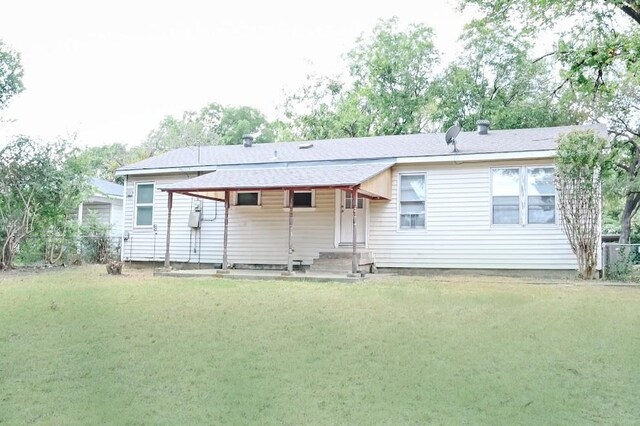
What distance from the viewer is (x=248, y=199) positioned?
14.0 m

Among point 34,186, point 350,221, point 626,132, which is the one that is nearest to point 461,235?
point 350,221

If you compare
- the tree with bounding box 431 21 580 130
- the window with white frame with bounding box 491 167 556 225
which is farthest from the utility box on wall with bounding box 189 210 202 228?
the tree with bounding box 431 21 580 130

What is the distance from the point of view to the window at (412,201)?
12.6m

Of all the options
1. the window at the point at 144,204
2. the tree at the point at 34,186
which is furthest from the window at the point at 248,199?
the tree at the point at 34,186

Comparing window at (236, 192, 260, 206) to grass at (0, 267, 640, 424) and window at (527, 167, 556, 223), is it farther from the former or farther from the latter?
window at (527, 167, 556, 223)

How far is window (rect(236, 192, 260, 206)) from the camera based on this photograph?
45.6ft

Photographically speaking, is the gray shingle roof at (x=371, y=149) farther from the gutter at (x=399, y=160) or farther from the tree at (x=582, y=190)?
the tree at (x=582, y=190)

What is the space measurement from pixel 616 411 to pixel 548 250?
351 inches

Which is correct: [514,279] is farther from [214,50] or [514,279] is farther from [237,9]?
[214,50]

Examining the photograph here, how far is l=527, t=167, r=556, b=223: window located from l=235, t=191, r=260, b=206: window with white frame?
6.78m

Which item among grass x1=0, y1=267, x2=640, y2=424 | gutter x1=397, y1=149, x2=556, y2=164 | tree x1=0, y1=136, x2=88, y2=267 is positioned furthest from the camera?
tree x1=0, y1=136, x2=88, y2=267

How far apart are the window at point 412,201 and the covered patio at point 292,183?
0.43 metres

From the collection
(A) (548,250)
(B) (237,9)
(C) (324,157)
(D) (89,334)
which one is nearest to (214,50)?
(B) (237,9)

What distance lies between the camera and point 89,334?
516cm
